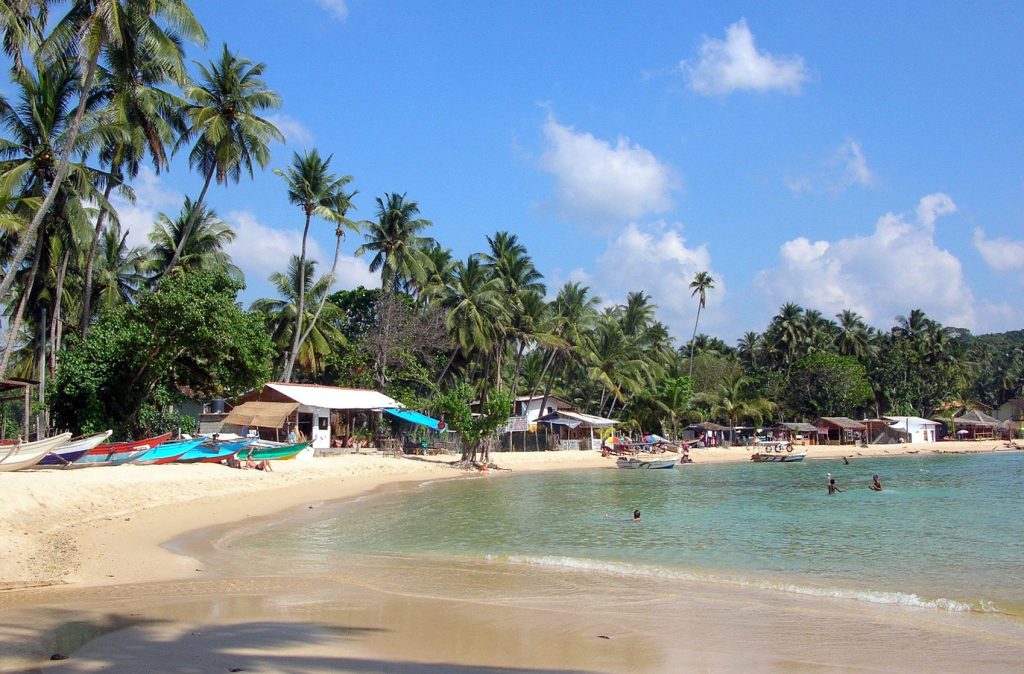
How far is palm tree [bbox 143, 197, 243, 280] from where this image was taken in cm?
3509

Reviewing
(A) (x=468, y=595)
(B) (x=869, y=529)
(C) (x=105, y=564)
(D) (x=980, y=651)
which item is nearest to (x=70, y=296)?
A: (C) (x=105, y=564)

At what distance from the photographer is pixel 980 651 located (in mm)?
8156

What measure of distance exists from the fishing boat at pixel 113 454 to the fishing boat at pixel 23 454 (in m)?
1.92

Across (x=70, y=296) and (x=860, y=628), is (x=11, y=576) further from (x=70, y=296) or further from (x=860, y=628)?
(x=70, y=296)

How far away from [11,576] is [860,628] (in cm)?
1079

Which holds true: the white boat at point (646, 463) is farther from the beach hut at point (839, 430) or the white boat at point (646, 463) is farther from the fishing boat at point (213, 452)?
the beach hut at point (839, 430)

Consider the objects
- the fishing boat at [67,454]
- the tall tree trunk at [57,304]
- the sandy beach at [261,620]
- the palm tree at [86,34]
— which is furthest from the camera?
the tall tree trunk at [57,304]

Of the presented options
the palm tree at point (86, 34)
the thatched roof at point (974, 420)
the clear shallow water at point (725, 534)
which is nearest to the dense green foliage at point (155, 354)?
the palm tree at point (86, 34)

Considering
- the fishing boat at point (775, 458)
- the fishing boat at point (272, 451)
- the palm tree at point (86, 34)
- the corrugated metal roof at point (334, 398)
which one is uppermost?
the palm tree at point (86, 34)

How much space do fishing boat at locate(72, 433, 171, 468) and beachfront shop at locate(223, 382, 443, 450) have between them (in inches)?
303

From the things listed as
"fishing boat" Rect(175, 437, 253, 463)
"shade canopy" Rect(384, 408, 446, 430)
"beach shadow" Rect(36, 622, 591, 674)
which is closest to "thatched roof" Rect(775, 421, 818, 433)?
"shade canopy" Rect(384, 408, 446, 430)

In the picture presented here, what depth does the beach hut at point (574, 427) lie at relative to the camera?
48.8m

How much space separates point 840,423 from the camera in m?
62.6

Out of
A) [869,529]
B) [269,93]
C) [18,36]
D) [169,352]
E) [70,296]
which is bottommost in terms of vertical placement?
[869,529]
